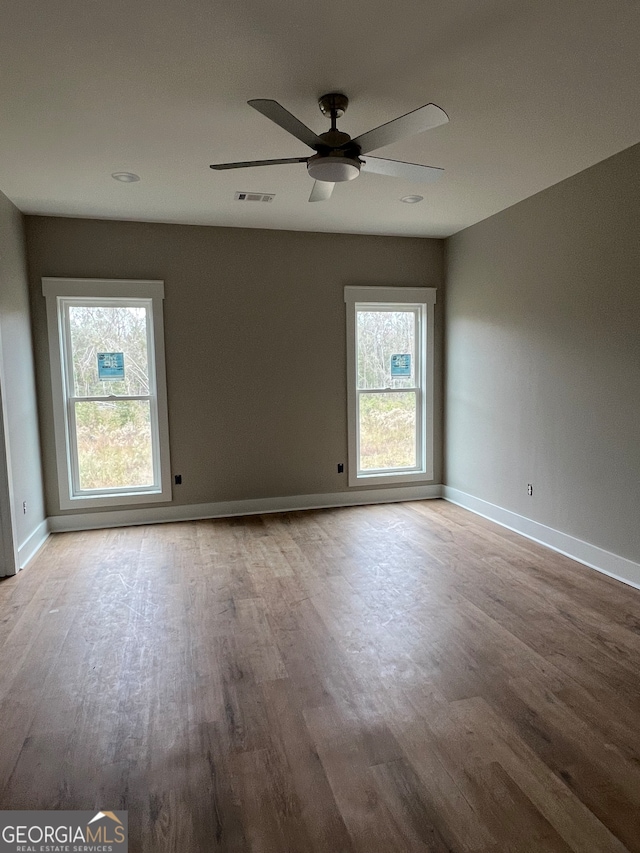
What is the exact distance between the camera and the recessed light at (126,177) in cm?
355

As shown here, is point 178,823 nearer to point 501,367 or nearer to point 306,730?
point 306,730

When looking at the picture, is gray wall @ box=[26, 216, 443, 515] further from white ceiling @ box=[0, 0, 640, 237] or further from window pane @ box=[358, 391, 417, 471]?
white ceiling @ box=[0, 0, 640, 237]

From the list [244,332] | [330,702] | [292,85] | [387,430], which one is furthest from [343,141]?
[387,430]

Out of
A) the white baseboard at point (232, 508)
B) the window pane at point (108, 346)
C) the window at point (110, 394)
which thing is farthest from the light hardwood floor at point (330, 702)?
the window pane at point (108, 346)

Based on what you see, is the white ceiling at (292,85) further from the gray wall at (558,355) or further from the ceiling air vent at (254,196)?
the gray wall at (558,355)

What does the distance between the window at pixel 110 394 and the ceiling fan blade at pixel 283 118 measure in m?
2.81

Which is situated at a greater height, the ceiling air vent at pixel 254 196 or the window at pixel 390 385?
the ceiling air vent at pixel 254 196

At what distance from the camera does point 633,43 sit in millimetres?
2189

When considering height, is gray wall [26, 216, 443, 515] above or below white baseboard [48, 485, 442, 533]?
above

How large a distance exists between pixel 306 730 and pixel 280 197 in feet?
12.0

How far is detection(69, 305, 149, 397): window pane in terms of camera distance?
4.77 m

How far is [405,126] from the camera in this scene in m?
2.27

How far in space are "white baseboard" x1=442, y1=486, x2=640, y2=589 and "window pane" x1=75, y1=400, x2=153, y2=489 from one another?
10.5 feet

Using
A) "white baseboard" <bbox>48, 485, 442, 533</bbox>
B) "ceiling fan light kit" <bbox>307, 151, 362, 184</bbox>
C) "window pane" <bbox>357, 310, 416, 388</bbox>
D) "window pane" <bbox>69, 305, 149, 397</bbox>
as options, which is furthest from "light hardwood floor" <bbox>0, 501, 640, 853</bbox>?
"ceiling fan light kit" <bbox>307, 151, 362, 184</bbox>
